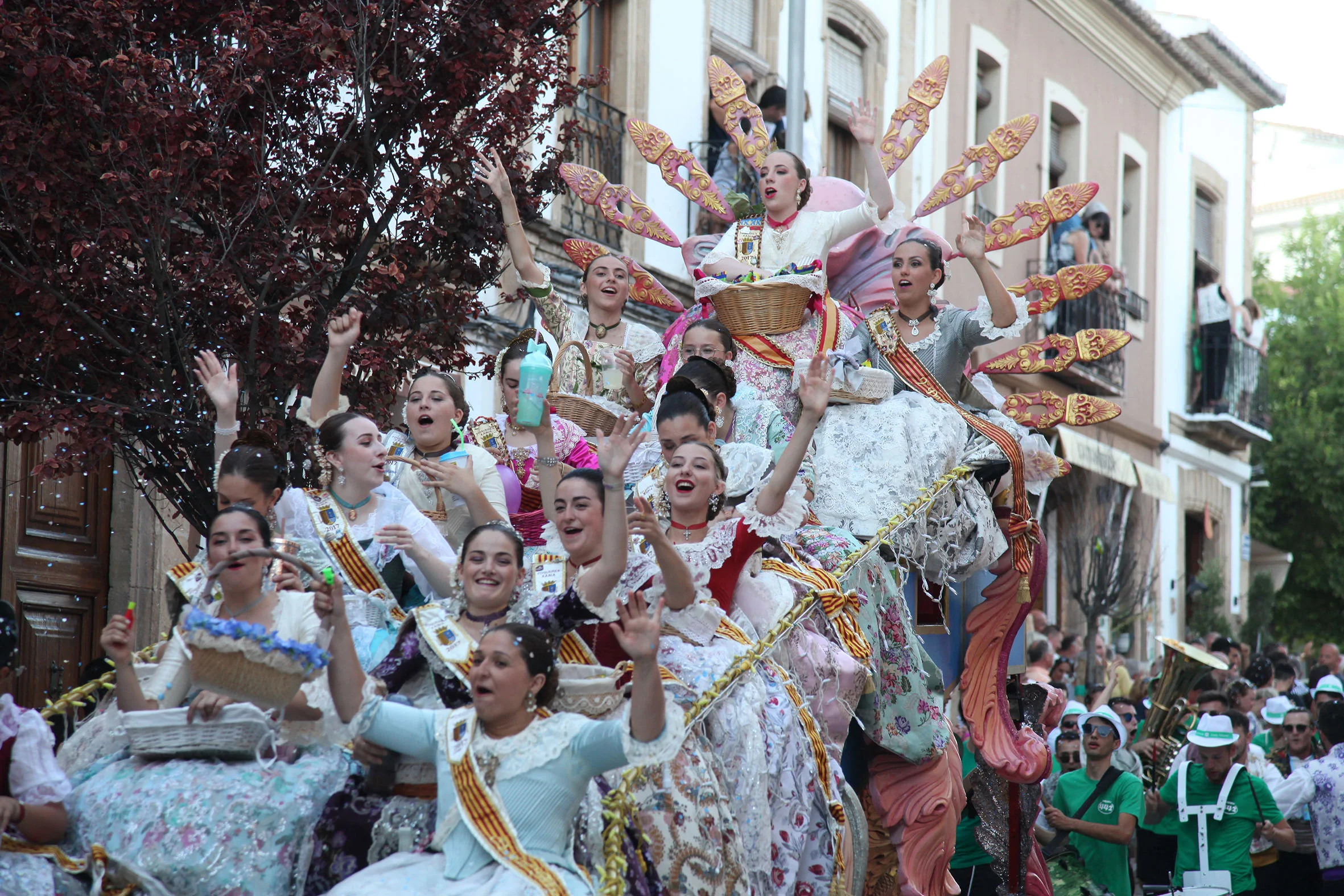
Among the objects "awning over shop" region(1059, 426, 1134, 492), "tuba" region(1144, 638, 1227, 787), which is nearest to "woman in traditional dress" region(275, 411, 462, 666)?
"tuba" region(1144, 638, 1227, 787)

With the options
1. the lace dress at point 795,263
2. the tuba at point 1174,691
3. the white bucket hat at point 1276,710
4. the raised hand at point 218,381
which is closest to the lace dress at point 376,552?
the raised hand at point 218,381

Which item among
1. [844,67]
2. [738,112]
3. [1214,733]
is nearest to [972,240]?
[738,112]

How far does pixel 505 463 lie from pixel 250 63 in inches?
72.3

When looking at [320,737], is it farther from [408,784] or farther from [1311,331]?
[1311,331]

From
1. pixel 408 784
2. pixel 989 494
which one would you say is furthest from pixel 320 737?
pixel 989 494

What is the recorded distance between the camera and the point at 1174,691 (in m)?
10.5

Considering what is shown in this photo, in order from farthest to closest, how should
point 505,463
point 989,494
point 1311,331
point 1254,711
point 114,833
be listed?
point 1311,331, point 1254,711, point 989,494, point 505,463, point 114,833

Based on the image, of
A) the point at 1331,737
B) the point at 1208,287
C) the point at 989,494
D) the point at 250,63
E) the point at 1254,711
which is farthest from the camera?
the point at 1208,287

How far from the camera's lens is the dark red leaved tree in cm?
556

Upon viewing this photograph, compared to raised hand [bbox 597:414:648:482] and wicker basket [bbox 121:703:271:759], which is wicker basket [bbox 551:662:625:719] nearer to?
raised hand [bbox 597:414:648:482]

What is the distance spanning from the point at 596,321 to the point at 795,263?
900 millimetres

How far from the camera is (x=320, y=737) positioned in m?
4.47

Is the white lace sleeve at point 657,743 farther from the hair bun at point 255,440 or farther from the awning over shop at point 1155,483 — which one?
the awning over shop at point 1155,483

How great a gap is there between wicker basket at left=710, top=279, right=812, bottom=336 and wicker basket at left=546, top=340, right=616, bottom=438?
647 millimetres
